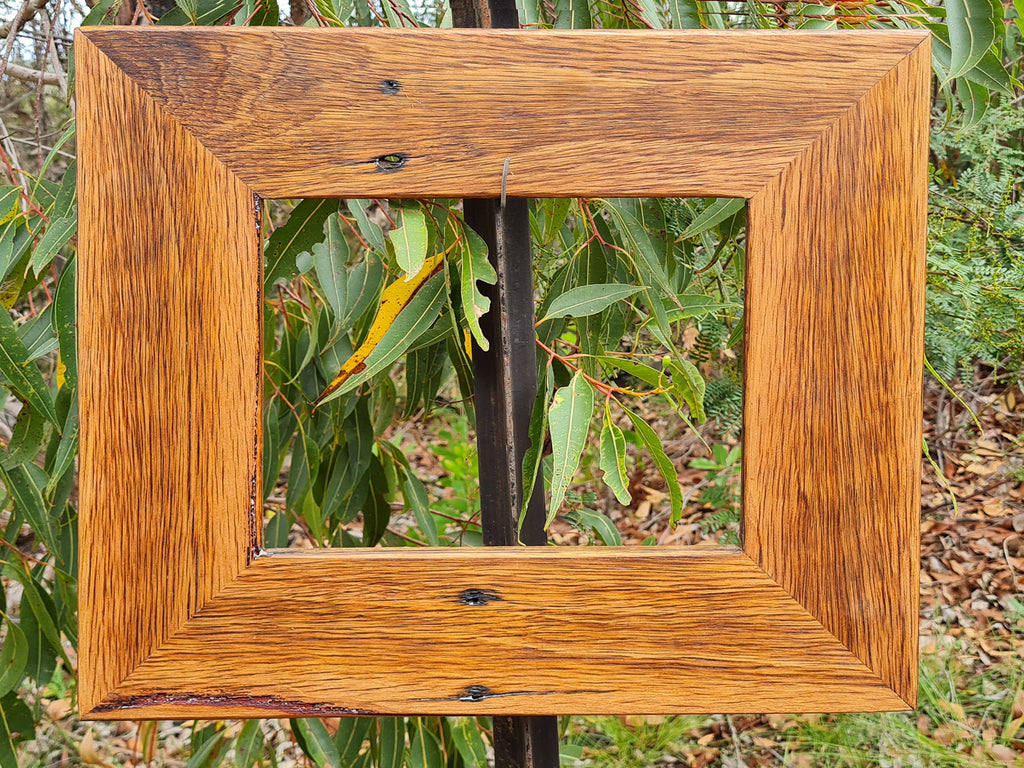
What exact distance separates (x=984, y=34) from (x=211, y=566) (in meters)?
0.63

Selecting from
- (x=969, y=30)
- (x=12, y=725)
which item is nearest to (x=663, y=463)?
(x=969, y=30)

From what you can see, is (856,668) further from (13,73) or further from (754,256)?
(13,73)

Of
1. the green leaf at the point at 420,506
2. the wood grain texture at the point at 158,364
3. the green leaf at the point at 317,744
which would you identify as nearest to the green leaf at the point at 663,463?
the wood grain texture at the point at 158,364

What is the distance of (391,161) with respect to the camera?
1.45ft

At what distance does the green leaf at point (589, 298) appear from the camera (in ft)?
1.81

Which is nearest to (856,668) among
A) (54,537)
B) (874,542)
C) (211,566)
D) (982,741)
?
(874,542)

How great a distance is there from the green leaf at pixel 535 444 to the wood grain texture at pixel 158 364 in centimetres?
17

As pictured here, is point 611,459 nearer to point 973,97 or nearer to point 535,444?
point 535,444

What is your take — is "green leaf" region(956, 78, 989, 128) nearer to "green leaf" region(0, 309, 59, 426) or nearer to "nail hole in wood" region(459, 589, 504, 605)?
"nail hole in wood" region(459, 589, 504, 605)

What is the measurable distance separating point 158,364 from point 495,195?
211 millimetres

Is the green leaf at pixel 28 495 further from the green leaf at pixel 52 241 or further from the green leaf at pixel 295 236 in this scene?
the green leaf at pixel 295 236

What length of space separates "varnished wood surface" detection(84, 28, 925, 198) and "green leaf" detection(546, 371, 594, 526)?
126 millimetres

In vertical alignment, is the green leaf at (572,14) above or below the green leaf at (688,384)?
above

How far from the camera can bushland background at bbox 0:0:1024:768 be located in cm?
56
